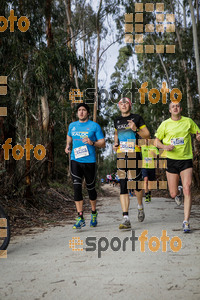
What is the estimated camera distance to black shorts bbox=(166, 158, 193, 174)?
504 centimetres

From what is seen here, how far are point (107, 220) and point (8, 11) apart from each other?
5355 mm

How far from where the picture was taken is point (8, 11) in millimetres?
8273

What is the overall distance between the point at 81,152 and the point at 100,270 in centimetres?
260

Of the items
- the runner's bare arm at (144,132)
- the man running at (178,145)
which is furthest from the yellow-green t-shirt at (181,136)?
the runner's bare arm at (144,132)

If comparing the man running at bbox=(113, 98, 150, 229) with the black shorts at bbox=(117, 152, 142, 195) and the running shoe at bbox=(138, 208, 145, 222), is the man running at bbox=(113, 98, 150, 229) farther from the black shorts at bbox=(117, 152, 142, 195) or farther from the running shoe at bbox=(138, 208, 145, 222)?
the running shoe at bbox=(138, 208, 145, 222)

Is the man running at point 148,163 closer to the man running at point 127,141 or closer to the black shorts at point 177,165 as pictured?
the man running at point 127,141

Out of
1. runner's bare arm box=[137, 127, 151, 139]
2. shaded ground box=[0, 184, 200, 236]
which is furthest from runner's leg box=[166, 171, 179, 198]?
shaded ground box=[0, 184, 200, 236]

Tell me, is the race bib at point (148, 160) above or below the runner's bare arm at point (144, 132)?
below

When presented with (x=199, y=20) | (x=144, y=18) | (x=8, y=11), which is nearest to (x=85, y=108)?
(x=8, y=11)

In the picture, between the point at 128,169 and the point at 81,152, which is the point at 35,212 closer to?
the point at 81,152

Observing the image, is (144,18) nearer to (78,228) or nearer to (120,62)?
(120,62)

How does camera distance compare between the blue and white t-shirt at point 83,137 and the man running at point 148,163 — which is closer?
the blue and white t-shirt at point 83,137

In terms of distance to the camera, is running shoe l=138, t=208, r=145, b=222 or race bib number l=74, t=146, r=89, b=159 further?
running shoe l=138, t=208, r=145, b=222

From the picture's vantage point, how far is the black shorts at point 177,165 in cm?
504
